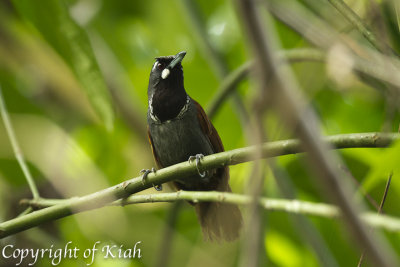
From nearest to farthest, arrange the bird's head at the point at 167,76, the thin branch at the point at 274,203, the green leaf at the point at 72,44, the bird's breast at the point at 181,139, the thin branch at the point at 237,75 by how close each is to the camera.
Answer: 1. the thin branch at the point at 274,203
2. the green leaf at the point at 72,44
3. the thin branch at the point at 237,75
4. the bird's breast at the point at 181,139
5. the bird's head at the point at 167,76

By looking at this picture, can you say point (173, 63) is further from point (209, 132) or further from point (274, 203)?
point (274, 203)

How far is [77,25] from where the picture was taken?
2354 millimetres

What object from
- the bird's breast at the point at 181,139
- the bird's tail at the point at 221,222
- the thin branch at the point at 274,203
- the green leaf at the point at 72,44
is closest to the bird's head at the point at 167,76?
the bird's breast at the point at 181,139

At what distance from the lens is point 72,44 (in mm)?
2336

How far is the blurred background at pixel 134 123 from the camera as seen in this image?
11.7 ft

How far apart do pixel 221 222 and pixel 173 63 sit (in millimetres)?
1136

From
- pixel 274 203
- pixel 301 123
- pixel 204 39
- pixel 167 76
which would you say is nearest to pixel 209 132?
pixel 167 76

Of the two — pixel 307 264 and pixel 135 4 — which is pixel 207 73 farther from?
pixel 307 264

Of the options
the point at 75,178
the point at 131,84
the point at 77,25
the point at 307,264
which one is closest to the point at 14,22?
the point at 131,84

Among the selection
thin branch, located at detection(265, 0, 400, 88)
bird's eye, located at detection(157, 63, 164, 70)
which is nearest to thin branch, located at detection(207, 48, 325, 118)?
bird's eye, located at detection(157, 63, 164, 70)

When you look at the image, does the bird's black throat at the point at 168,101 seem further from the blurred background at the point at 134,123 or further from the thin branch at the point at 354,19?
the thin branch at the point at 354,19

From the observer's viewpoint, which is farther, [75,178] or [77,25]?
[75,178]

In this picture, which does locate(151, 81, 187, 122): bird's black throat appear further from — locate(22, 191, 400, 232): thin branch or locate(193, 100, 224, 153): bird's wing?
locate(22, 191, 400, 232): thin branch

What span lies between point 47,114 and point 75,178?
2.35 feet
